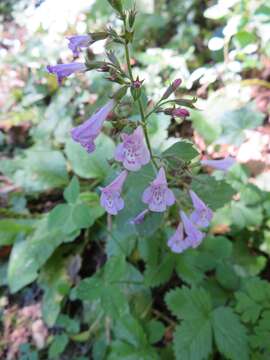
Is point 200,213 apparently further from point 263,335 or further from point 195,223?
point 263,335

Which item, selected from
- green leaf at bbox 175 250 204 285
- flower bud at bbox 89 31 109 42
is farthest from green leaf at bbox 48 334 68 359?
flower bud at bbox 89 31 109 42

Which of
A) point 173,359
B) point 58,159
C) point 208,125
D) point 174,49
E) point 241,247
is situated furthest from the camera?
point 174,49

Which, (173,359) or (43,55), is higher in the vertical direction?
(43,55)

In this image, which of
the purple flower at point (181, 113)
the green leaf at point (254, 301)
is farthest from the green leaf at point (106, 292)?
the purple flower at point (181, 113)

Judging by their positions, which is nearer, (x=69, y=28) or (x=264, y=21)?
(x=264, y=21)

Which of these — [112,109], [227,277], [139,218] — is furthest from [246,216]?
[112,109]

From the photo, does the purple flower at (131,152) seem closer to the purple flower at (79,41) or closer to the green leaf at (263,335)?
the purple flower at (79,41)

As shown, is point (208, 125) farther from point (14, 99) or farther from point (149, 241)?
point (14, 99)

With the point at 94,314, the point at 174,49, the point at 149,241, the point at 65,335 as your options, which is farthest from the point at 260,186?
the point at 174,49
